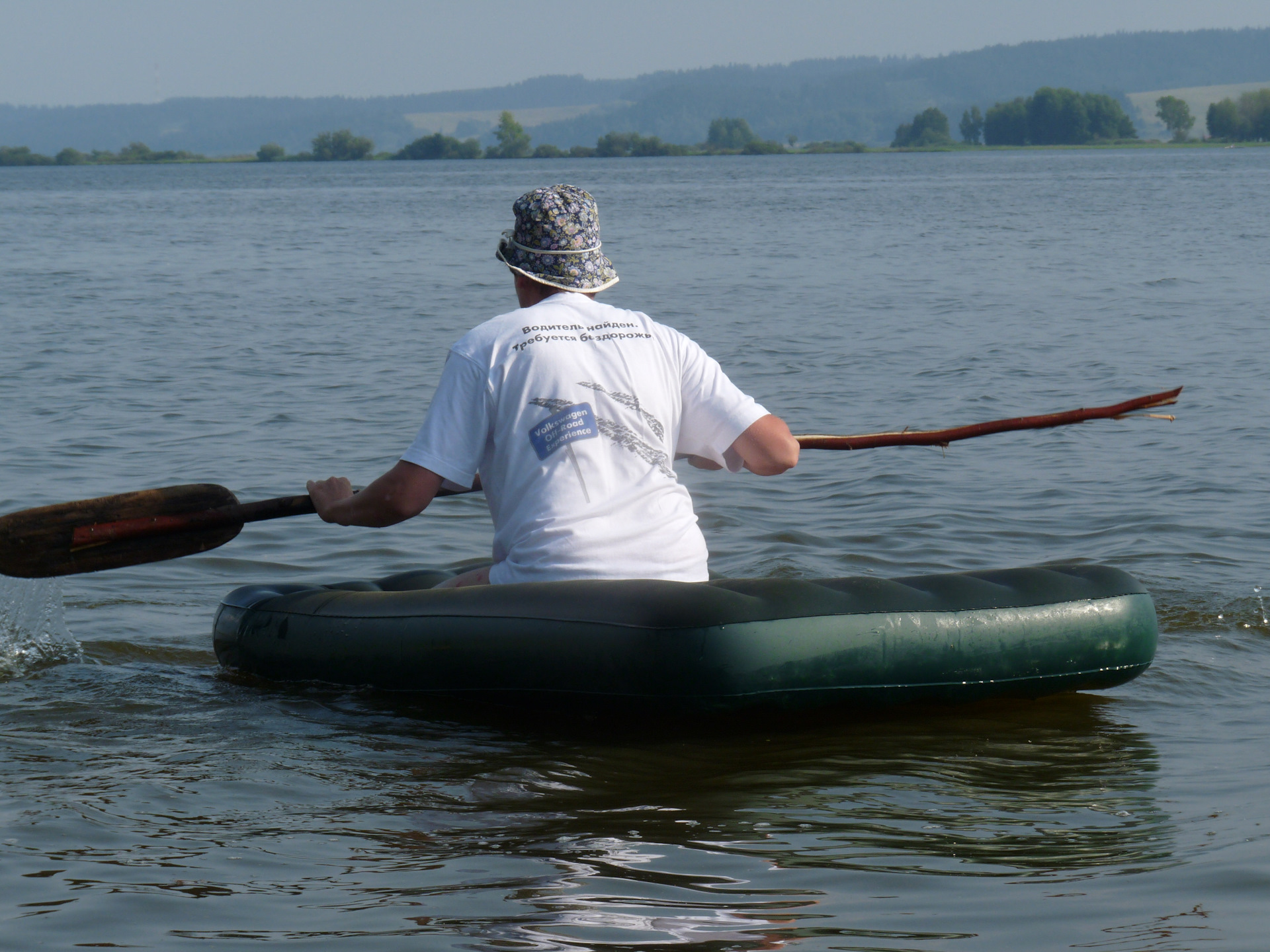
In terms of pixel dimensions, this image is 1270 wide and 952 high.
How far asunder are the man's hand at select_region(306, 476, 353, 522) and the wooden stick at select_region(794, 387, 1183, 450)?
170 cm

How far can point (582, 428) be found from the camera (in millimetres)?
4051

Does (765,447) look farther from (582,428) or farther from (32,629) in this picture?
(32,629)

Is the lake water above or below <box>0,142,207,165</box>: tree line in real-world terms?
below

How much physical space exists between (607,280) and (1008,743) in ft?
6.49

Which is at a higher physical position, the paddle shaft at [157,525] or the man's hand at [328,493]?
the man's hand at [328,493]

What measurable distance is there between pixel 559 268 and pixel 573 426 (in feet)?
Answer: 1.65

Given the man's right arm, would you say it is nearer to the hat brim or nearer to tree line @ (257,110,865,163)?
the hat brim

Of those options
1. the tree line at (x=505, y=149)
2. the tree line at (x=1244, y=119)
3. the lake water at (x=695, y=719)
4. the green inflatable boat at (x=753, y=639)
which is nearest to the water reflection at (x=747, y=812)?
the lake water at (x=695, y=719)

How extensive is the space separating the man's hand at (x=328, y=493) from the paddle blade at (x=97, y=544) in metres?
0.68

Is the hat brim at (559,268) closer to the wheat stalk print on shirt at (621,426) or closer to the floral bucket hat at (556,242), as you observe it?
the floral bucket hat at (556,242)

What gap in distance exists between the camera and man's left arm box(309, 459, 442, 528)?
4066 millimetres

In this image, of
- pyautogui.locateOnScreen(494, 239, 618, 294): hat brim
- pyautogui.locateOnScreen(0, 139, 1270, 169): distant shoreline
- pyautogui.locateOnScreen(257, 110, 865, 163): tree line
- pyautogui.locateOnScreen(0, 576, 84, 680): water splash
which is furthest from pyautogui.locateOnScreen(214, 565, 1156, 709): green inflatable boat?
pyautogui.locateOnScreen(257, 110, 865, 163): tree line

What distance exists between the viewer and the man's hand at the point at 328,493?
4547mm

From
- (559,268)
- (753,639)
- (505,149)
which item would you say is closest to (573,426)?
(559,268)
